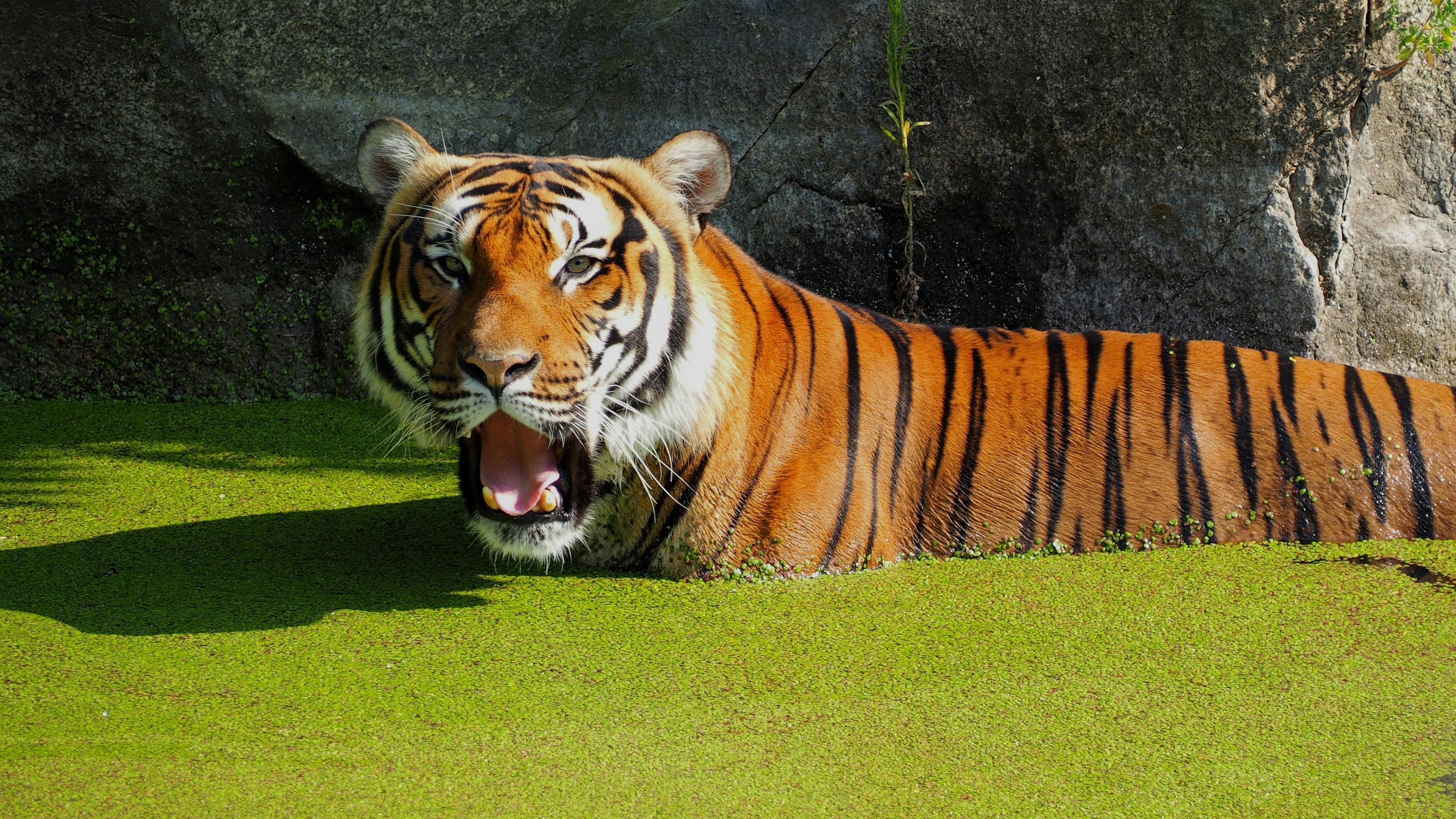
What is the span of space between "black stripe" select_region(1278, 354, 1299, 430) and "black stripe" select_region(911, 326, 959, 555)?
2.76 feet

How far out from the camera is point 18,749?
6.70 feet

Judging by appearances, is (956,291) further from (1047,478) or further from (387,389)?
(387,389)

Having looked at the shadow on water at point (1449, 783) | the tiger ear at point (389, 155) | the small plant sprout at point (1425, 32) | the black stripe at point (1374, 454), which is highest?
the small plant sprout at point (1425, 32)

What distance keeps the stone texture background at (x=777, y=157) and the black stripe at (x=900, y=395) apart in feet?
4.09

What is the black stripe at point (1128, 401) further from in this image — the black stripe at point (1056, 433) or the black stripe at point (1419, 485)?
the black stripe at point (1419, 485)

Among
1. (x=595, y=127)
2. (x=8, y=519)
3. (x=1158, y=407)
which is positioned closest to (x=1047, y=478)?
(x=1158, y=407)

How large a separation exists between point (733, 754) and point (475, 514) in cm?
91

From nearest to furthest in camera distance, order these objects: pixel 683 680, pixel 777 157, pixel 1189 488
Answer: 1. pixel 683 680
2. pixel 1189 488
3. pixel 777 157

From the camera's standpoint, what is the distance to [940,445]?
10.1 ft

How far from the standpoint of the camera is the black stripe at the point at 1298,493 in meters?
3.05

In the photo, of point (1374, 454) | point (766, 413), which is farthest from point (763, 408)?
point (1374, 454)

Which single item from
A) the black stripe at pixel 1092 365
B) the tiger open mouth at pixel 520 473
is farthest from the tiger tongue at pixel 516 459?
the black stripe at pixel 1092 365

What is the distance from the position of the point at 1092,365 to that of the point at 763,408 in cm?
94

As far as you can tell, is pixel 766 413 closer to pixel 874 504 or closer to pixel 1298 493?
pixel 874 504
